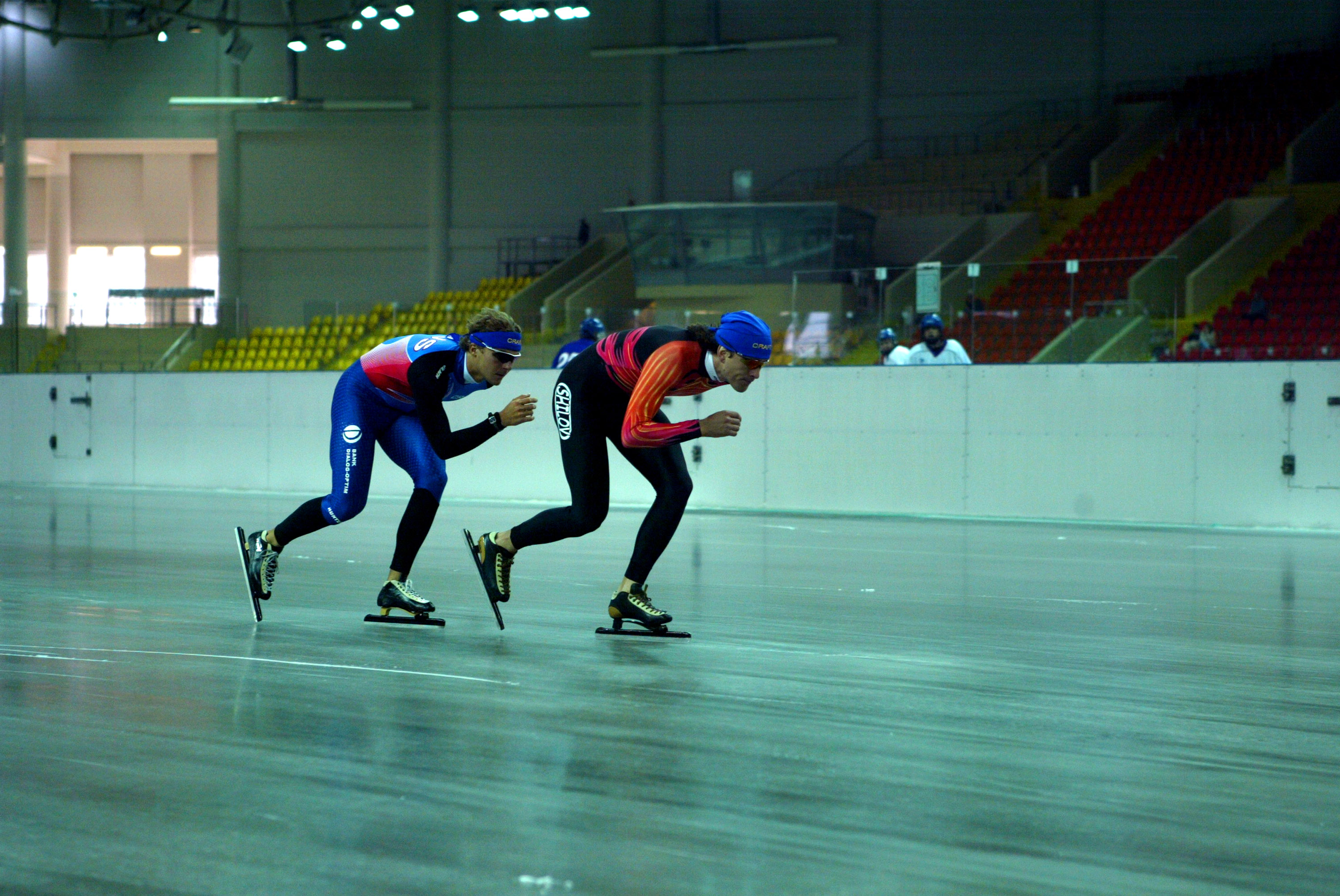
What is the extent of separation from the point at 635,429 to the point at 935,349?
952 cm

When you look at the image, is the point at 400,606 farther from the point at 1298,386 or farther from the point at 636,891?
the point at 1298,386

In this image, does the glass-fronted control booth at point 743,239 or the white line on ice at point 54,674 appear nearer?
the white line on ice at point 54,674

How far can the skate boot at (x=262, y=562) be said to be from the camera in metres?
6.24

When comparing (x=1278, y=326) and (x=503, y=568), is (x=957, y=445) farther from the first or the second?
(x=503, y=568)

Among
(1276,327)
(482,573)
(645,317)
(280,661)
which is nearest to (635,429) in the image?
Answer: (482,573)

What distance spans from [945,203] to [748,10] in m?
6.14

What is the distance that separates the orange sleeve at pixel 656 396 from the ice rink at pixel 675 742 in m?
0.81

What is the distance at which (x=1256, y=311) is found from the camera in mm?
15531

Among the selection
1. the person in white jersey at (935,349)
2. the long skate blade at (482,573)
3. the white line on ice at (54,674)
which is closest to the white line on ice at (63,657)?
the white line on ice at (54,674)

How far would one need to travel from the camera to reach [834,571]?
29.3 feet

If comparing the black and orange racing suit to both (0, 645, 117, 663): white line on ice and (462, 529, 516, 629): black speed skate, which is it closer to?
(462, 529, 516, 629): black speed skate

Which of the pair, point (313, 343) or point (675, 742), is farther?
point (313, 343)

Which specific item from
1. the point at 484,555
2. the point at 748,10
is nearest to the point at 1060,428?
the point at 484,555

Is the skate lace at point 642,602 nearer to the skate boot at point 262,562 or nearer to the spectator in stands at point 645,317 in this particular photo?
the skate boot at point 262,562
